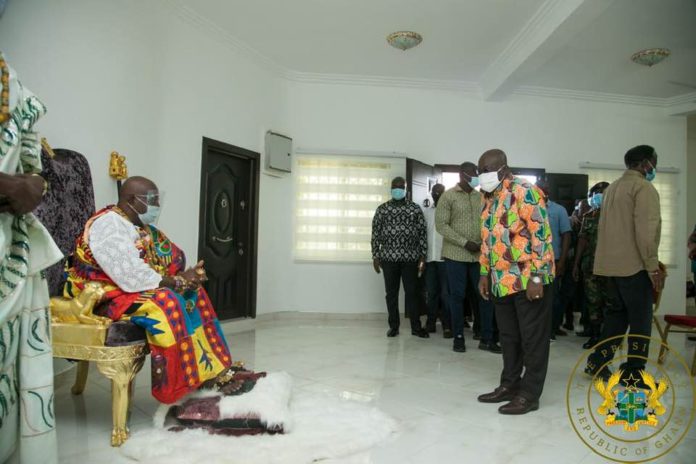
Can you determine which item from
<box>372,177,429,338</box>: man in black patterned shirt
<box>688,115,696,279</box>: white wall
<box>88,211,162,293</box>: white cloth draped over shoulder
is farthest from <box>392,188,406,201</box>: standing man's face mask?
<box>688,115,696,279</box>: white wall

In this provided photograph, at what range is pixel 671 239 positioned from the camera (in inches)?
237

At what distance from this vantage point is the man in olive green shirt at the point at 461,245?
3684mm

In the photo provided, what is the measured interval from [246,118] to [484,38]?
257 centimetres

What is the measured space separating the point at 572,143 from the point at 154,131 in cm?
499

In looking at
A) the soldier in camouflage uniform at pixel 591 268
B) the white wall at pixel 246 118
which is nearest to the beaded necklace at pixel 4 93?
the white wall at pixel 246 118

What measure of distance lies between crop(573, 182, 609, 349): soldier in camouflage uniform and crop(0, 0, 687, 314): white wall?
5.87 feet

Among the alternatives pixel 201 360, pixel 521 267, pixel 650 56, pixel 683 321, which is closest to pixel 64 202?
pixel 201 360

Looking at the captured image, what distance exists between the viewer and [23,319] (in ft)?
4.40

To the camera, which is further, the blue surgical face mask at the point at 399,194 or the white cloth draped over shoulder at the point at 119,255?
the blue surgical face mask at the point at 399,194

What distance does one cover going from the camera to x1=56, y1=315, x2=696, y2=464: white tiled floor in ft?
6.11

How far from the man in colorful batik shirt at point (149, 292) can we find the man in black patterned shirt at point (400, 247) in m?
2.29

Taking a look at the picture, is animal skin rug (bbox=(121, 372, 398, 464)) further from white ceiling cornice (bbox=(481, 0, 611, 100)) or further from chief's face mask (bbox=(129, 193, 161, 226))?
white ceiling cornice (bbox=(481, 0, 611, 100))

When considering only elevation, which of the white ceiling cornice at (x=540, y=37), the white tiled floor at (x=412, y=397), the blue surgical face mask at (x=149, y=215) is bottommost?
the white tiled floor at (x=412, y=397)

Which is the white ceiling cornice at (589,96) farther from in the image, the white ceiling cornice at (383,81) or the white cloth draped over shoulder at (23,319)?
the white cloth draped over shoulder at (23,319)
